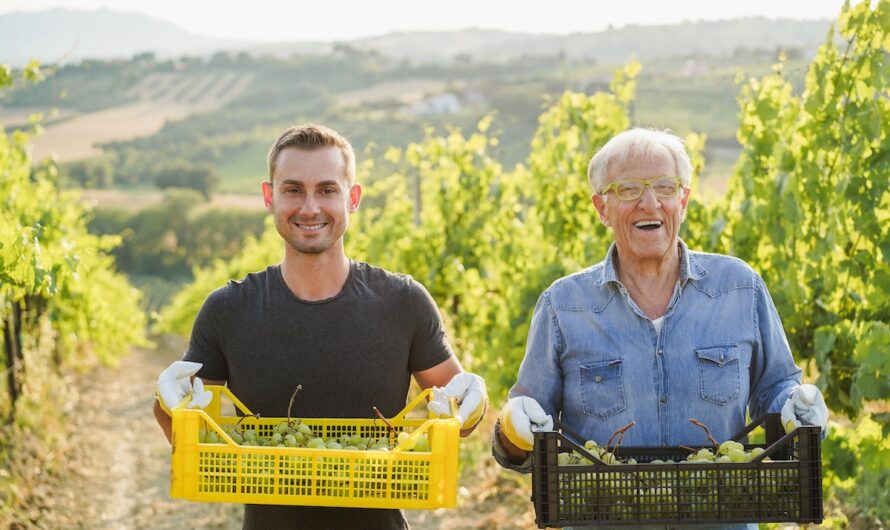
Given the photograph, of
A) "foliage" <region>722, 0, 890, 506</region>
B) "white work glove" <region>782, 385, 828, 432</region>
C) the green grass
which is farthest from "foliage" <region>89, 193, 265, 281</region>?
"white work glove" <region>782, 385, 828, 432</region>

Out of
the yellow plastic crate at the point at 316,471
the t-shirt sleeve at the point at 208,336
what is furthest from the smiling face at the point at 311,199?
the yellow plastic crate at the point at 316,471

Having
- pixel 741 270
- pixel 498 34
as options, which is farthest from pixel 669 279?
pixel 498 34

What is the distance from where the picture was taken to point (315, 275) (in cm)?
285

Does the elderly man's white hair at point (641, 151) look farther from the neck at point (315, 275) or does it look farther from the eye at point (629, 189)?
the neck at point (315, 275)

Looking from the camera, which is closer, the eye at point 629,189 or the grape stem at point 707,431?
the grape stem at point 707,431

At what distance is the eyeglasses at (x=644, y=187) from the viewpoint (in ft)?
8.36

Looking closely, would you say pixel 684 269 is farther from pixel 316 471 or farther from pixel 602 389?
pixel 316 471

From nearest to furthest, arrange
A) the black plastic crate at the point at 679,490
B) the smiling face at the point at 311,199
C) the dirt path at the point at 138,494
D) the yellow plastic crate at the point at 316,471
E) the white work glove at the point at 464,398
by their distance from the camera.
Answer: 1. the black plastic crate at the point at 679,490
2. the yellow plastic crate at the point at 316,471
3. the white work glove at the point at 464,398
4. the smiling face at the point at 311,199
5. the dirt path at the point at 138,494

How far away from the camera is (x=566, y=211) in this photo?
6.82 m

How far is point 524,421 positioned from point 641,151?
0.76 m

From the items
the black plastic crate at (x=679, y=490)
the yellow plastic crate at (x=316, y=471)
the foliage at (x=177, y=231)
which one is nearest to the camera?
the black plastic crate at (x=679, y=490)

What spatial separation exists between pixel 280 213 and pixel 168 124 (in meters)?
94.9

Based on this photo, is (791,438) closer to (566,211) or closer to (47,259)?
(47,259)

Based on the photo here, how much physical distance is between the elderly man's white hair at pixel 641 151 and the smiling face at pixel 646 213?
1 cm
